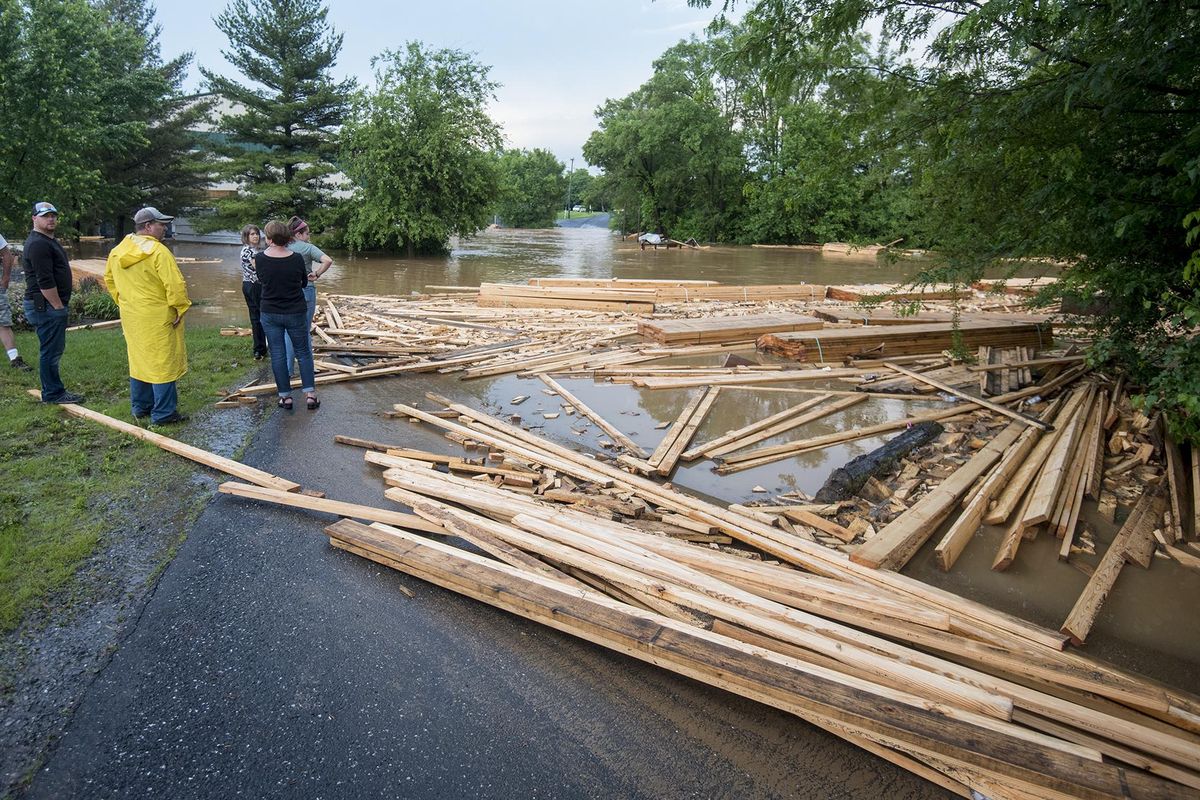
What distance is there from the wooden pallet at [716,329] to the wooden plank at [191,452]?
700 cm

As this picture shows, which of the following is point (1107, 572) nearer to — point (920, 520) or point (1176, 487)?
point (920, 520)

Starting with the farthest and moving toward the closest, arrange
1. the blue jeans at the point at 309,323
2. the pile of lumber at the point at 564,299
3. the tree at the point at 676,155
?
the tree at the point at 676,155, the pile of lumber at the point at 564,299, the blue jeans at the point at 309,323

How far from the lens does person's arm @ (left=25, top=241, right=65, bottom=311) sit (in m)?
6.76

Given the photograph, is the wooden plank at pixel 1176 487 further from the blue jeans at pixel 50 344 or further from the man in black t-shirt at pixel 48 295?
the blue jeans at pixel 50 344

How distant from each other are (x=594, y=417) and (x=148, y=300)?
4.49 meters

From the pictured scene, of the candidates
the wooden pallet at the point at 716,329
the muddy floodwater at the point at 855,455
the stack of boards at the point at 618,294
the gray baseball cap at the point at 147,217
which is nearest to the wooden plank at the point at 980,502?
the muddy floodwater at the point at 855,455

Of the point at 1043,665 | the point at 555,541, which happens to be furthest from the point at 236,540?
the point at 1043,665

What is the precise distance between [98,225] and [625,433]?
40.7m

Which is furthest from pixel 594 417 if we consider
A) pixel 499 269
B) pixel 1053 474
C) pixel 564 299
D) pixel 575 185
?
pixel 575 185

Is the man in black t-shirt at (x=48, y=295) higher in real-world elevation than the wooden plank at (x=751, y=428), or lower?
higher

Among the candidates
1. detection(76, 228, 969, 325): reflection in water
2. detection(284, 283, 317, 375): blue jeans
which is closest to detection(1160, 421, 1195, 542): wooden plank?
detection(284, 283, 317, 375): blue jeans

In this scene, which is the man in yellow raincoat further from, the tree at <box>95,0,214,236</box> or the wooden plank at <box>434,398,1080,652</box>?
the tree at <box>95,0,214,236</box>

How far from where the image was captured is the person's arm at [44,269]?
6762mm

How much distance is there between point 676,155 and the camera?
56.8 metres
